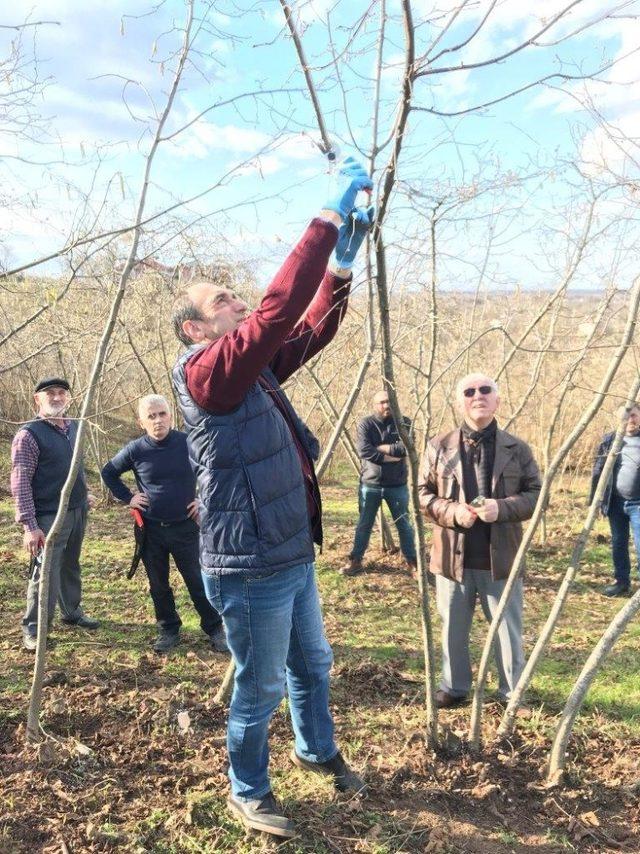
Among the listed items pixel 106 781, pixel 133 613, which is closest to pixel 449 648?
pixel 106 781

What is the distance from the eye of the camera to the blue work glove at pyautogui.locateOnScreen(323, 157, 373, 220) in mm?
1819

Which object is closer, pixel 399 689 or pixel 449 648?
pixel 449 648

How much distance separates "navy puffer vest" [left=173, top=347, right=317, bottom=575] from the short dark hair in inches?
7.7

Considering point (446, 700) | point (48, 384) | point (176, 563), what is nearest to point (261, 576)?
point (446, 700)

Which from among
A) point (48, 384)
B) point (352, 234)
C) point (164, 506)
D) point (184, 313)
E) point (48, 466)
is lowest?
point (164, 506)

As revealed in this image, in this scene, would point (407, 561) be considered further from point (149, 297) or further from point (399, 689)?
point (149, 297)

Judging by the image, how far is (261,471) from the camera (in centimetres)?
197

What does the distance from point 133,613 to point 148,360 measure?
586 cm

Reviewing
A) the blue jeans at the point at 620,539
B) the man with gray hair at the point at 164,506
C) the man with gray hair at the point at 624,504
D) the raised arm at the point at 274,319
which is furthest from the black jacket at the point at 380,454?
the raised arm at the point at 274,319

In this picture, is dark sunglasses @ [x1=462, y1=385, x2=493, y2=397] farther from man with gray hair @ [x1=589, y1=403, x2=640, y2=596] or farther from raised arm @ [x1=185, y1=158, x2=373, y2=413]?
man with gray hair @ [x1=589, y1=403, x2=640, y2=596]

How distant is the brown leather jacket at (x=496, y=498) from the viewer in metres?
2.99

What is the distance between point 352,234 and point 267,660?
1.46 meters

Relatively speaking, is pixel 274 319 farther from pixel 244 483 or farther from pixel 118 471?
pixel 118 471

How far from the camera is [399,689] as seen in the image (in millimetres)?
3461
